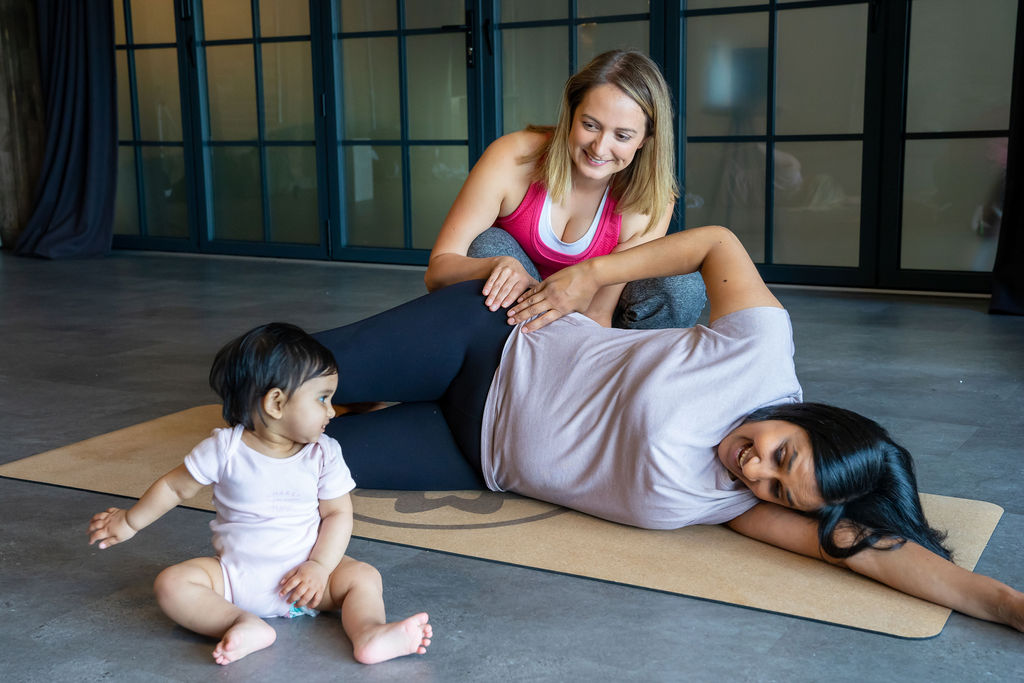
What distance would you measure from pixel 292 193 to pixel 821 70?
299 centimetres

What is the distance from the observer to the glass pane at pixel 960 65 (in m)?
4.21

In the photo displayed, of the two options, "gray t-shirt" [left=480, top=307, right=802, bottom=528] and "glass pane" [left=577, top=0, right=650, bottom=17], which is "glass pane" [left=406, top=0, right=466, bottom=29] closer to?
"glass pane" [left=577, top=0, right=650, bottom=17]

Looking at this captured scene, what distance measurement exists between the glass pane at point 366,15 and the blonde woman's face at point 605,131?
3579 mm

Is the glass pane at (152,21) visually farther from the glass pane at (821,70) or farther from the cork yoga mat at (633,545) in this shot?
the cork yoga mat at (633,545)

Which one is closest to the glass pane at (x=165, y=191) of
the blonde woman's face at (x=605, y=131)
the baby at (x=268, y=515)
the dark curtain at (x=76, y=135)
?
the dark curtain at (x=76, y=135)

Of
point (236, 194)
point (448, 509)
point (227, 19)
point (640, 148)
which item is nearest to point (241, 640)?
point (448, 509)

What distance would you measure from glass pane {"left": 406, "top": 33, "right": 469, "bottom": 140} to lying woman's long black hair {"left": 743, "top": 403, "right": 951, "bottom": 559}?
4.10m

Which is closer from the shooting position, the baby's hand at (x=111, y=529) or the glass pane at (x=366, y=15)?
the baby's hand at (x=111, y=529)

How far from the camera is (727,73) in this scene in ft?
15.7

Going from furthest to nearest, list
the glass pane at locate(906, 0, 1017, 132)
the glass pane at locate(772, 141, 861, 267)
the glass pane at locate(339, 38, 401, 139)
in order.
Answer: the glass pane at locate(339, 38, 401, 139) < the glass pane at locate(772, 141, 861, 267) < the glass pane at locate(906, 0, 1017, 132)

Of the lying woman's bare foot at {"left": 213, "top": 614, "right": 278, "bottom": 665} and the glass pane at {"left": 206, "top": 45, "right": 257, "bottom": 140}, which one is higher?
the glass pane at {"left": 206, "top": 45, "right": 257, "bottom": 140}

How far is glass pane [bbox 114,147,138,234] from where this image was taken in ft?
21.8

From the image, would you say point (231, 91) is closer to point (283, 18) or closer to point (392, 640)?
point (283, 18)

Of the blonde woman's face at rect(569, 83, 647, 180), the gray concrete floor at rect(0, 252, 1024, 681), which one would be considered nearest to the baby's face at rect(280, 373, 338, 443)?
the gray concrete floor at rect(0, 252, 1024, 681)
